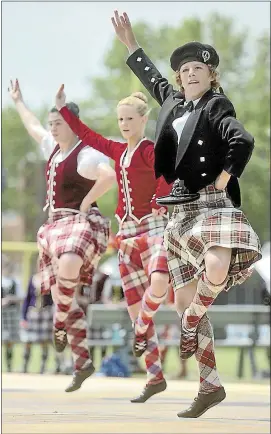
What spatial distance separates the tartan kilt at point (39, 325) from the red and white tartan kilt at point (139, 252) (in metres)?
7.90

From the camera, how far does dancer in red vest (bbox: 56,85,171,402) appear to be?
729 cm

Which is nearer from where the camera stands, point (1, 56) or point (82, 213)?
point (1, 56)

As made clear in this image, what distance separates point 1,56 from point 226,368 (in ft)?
50.8

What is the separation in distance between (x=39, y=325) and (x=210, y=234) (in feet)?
32.0

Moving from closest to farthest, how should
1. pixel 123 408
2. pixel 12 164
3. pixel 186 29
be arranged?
pixel 123 408
pixel 186 29
pixel 12 164

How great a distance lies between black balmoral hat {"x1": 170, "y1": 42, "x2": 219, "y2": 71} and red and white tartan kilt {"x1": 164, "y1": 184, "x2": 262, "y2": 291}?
693 mm

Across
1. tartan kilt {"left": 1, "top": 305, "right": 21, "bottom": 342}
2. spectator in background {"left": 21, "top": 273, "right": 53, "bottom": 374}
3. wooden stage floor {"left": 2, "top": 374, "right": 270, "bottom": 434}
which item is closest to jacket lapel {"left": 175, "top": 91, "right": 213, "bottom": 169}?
wooden stage floor {"left": 2, "top": 374, "right": 270, "bottom": 434}

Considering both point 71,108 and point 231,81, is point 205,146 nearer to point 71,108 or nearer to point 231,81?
point 71,108

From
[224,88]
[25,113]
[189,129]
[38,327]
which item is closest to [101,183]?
[25,113]

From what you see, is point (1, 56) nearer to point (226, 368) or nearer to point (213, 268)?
point (213, 268)

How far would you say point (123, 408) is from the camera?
747 cm

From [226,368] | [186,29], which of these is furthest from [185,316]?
[186,29]

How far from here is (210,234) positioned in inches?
239

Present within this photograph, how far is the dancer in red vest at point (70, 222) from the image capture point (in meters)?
7.76
